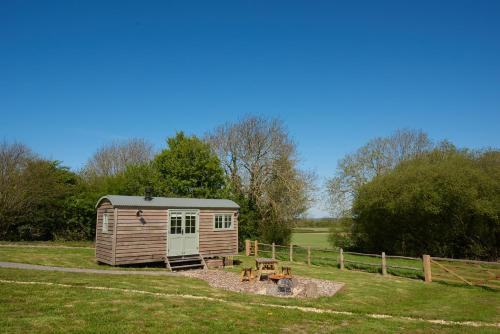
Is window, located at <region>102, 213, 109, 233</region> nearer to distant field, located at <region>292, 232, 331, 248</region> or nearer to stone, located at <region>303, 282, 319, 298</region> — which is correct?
stone, located at <region>303, 282, 319, 298</region>

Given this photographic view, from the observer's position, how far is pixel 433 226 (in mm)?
20797

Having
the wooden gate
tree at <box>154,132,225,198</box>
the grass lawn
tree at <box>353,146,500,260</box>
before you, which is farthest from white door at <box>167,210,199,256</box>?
tree at <box>353,146,500,260</box>

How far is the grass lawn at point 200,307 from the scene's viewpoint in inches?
257

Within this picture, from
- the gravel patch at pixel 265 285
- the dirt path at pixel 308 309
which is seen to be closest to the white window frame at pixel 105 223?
the gravel patch at pixel 265 285

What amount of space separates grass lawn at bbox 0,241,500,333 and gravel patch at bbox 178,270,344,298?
1.72ft

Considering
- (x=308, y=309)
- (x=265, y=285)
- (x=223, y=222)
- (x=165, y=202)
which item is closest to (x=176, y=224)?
(x=165, y=202)

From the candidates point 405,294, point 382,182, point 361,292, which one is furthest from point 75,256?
point 382,182

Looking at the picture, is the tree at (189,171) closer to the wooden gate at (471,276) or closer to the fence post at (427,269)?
the fence post at (427,269)

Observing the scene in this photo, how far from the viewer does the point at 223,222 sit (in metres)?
18.4

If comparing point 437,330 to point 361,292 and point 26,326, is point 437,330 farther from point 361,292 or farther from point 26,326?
point 26,326

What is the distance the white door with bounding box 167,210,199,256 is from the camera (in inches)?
640

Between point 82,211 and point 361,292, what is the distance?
21.6 metres

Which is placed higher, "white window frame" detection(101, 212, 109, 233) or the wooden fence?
"white window frame" detection(101, 212, 109, 233)

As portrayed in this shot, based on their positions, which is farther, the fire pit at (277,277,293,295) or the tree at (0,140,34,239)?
the tree at (0,140,34,239)
